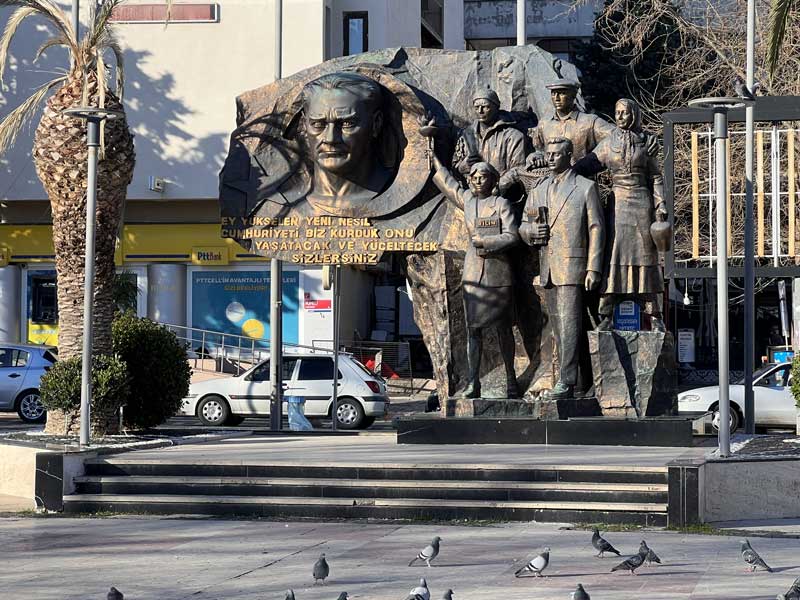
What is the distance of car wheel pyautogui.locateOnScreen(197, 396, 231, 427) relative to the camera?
2425 cm

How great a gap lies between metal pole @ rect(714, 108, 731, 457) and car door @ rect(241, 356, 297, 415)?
1206cm

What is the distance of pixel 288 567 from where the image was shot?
10.1 meters

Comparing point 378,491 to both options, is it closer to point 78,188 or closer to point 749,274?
point 78,188

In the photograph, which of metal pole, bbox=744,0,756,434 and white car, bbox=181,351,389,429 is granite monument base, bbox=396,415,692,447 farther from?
white car, bbox=181,351,389,429

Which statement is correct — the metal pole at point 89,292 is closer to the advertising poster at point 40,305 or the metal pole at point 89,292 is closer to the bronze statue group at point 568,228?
the bronze statue group at point 568,228

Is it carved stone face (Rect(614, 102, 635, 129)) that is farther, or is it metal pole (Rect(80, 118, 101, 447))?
carved stone face (Rect(614, 102, 635, 129))

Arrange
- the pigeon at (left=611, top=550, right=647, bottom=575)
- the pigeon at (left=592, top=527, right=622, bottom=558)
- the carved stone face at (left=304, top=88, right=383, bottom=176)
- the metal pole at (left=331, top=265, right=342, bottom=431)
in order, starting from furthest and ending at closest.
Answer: the metal pole at (left=331, top=265, right=342, bottom=431), the carved stone face at (left=304, top=88, right=383, bottom=176), the pigeon at (left=592, top=527, right=622, bottom=558), the pigeon at (left=611, top=550, right=647, bottom=575)

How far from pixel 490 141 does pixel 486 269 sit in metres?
1.56

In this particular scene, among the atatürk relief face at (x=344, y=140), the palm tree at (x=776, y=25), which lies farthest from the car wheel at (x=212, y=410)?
the palm tree at (x=776, y=25)

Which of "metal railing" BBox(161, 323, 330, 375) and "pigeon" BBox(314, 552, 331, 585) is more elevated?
"metal railing" BBox(161, 323, 330, 375)

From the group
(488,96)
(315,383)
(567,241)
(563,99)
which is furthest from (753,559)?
(315,383)

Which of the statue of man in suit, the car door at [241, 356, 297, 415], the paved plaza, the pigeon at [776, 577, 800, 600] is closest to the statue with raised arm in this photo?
the statue of man in suit

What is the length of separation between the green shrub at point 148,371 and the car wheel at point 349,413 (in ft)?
18.3

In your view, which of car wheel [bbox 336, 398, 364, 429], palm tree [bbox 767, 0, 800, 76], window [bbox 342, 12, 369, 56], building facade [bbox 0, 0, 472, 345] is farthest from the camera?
window [bbox 342, 12, 369, 56]
